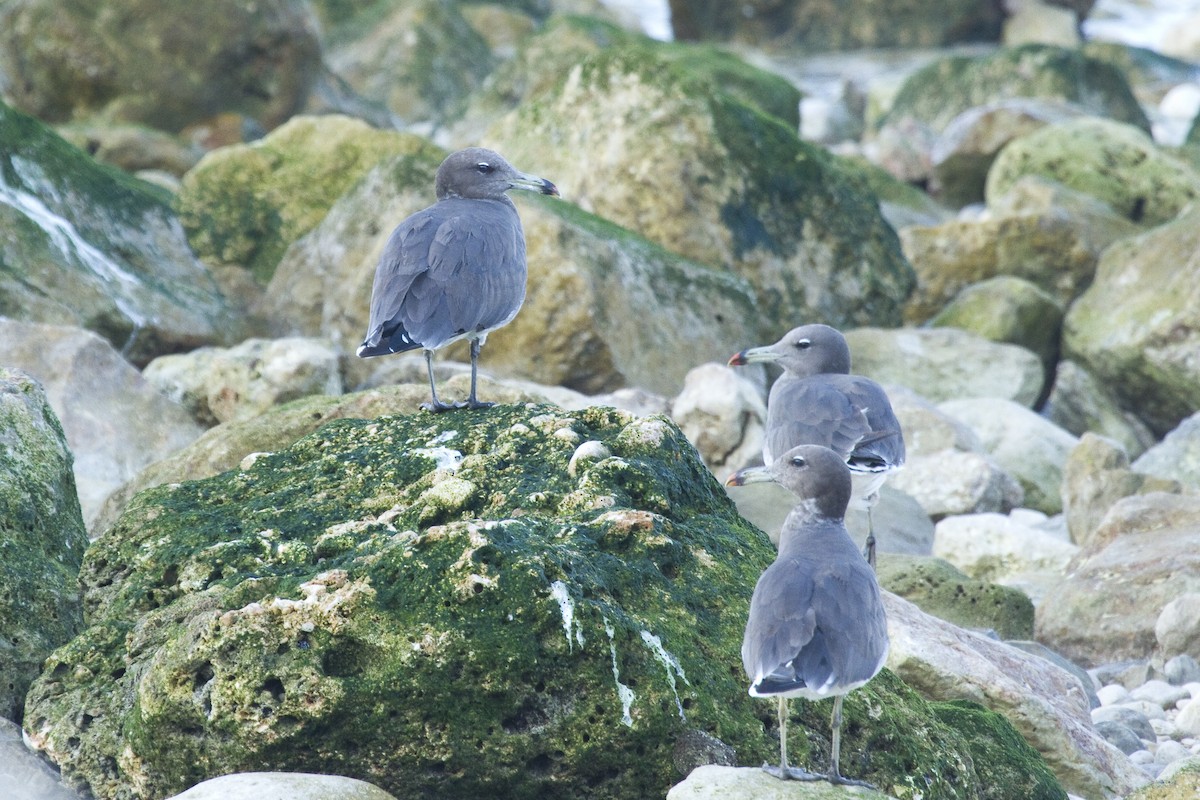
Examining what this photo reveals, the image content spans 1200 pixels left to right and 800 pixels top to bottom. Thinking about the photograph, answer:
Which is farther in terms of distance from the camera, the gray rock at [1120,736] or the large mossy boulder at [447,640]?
the gray rock at [1120,736]

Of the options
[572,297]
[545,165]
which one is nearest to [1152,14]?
[545,165]

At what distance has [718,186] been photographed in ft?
44.8

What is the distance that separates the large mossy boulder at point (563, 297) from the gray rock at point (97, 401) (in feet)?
4.81

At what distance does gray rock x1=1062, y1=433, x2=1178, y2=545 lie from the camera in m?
10.7

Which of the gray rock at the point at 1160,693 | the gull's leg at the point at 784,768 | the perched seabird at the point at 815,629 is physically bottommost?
the gray rock at the point at 1160,693

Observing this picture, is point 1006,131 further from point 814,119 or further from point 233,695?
point 233,695

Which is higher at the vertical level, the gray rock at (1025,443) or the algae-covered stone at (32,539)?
the algae-covered stone at (32,539)

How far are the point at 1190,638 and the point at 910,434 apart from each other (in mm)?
3566

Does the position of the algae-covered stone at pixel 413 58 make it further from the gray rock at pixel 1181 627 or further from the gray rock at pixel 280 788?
the gray rock at pixel 280 788

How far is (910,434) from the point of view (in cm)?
1163

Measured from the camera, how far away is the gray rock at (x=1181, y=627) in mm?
8281

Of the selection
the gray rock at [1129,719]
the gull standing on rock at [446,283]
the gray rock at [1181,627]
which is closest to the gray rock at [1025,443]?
the gray rock at [1181,627]

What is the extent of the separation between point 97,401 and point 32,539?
386 cm

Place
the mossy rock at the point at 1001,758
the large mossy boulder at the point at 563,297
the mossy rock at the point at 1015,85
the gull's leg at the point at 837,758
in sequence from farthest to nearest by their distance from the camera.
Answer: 1. the mossy rock at the point at 1015,85
2. the large mossy boulder at the point at 563,297
3. the mossy rock at the point at 1001,758
4. the gull's leg at the point at 837,758
